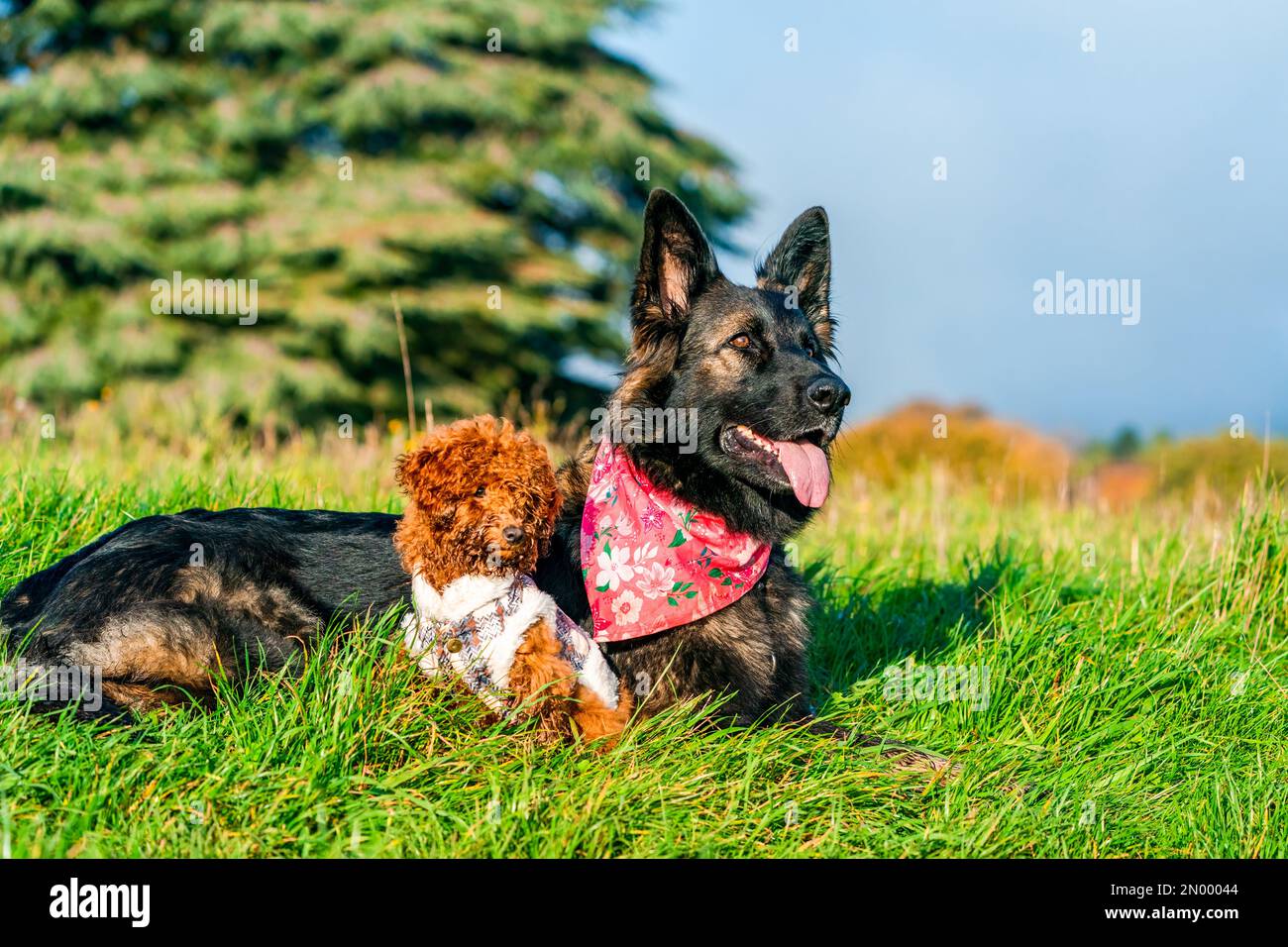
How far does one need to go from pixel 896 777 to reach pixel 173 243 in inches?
735

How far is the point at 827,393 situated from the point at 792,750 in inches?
49.7

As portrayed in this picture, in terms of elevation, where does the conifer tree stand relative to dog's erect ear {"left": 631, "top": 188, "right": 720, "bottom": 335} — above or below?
above

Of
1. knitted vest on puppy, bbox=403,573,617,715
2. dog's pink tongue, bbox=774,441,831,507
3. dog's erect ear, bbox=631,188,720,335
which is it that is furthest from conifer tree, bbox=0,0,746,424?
knitted vest on puppy, bbox=403,573,617,715

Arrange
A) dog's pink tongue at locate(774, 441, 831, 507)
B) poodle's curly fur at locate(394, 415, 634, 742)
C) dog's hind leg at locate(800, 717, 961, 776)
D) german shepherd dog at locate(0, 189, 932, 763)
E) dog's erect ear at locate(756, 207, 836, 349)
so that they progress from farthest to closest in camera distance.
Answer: dog's erect ear at locate(756, 207, 836, 349)
dog's pink tongue at locate(774, 441, 831, 507)
dog's hind leg at locate(800, 717, 961, 776)
german shepherd dog at locate(0, 189, 932, 763)
poodle's curly fur at locate(394, 415, 634, 742)

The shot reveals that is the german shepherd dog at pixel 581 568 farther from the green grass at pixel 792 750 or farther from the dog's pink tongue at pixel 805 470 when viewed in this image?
the green grass at pixel 792 750

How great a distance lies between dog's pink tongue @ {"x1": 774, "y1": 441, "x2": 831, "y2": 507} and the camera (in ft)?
A: 12.7

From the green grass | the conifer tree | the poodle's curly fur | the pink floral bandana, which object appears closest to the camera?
the green grass

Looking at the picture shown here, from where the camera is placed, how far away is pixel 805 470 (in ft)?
12.8

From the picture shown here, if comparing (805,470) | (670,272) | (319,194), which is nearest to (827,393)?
(805,470)

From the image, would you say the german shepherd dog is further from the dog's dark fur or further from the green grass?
the green grass

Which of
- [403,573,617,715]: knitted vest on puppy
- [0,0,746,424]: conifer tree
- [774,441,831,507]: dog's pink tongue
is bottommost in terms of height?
[403,573,617,715]: knitted vest on puppy

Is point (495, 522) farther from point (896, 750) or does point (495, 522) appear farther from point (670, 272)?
point (896, 750)

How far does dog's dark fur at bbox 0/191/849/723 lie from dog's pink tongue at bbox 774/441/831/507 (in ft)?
0.16

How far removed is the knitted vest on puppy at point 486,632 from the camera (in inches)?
130
